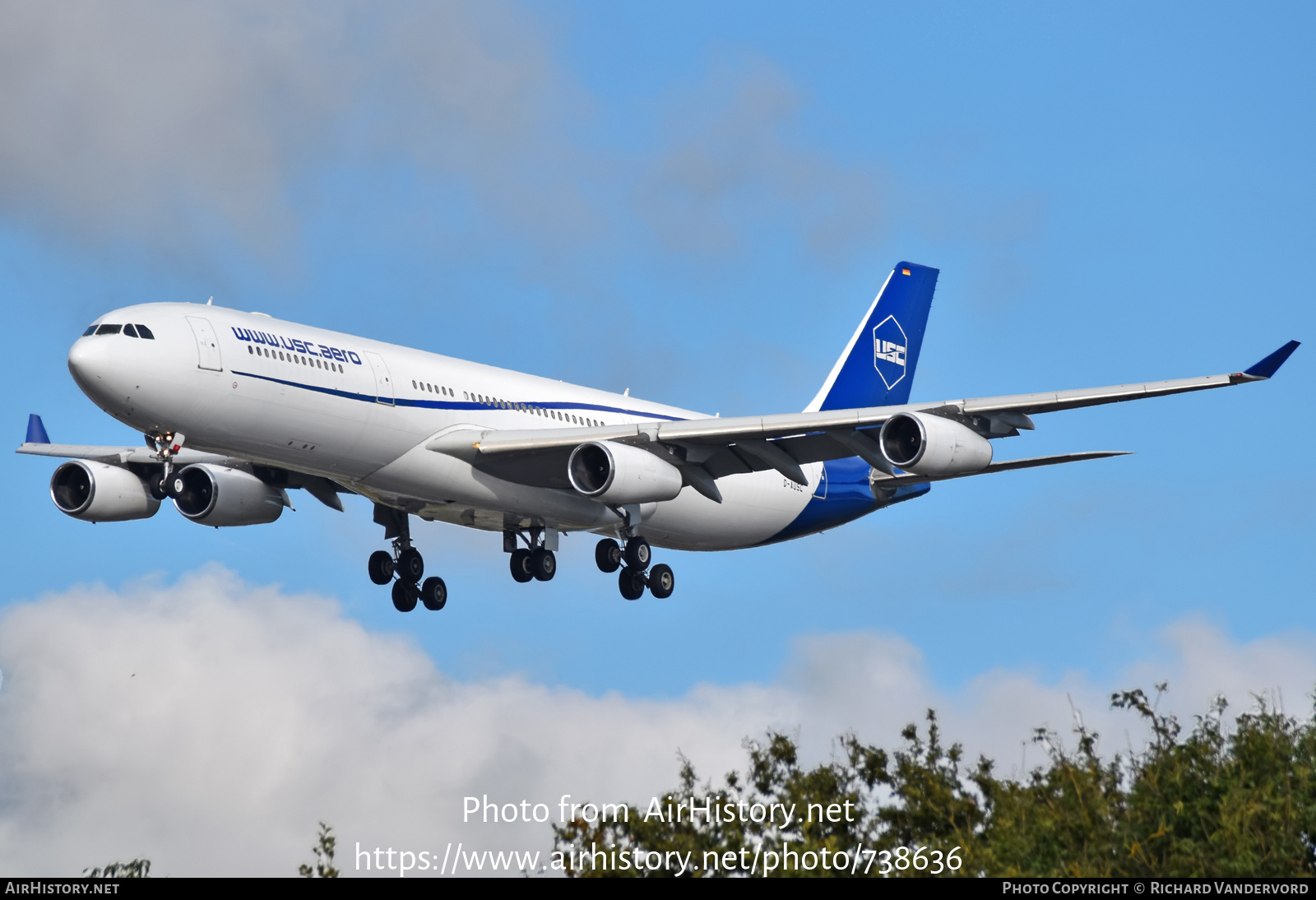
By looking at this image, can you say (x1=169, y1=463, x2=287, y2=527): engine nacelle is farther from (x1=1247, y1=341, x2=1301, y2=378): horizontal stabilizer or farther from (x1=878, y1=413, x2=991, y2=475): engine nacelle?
(x1=1247, y1=341, x2=1301, y2=378): horizontal stabilizer

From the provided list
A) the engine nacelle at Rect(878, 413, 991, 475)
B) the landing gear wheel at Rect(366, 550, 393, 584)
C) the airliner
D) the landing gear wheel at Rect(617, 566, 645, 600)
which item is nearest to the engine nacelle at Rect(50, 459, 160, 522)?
the airliner

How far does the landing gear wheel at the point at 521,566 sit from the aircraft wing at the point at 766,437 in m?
3.95

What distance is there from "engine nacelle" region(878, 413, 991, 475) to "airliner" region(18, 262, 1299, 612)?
0.04m

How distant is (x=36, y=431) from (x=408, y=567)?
11380 mm

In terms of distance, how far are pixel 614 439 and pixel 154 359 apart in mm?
11797

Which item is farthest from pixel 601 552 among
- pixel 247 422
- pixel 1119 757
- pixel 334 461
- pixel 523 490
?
pixel 1119 757

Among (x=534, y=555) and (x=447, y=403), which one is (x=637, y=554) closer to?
(x=534, y=555)

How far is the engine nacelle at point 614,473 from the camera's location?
39688 mm

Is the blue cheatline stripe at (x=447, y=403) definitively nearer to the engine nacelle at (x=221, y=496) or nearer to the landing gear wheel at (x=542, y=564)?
the landing gear wheel at (x=542, y=564)

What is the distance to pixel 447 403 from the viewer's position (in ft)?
130

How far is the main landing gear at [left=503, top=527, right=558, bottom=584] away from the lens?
44.8 metres

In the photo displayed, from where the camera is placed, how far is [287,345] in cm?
3634

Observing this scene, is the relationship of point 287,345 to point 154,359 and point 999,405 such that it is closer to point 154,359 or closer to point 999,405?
point 154,359

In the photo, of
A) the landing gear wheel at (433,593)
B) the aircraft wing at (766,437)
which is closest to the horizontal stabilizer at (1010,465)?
the aircraft wing at (766,437)
